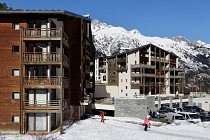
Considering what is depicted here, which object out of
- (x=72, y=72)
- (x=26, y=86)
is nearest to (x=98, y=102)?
(x=72, y=72)

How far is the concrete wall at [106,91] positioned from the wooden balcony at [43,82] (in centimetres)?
5108

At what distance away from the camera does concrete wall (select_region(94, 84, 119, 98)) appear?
88.5 m

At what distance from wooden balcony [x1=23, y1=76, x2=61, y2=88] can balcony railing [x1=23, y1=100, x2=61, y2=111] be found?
2.04 m

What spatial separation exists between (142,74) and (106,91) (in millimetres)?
14080

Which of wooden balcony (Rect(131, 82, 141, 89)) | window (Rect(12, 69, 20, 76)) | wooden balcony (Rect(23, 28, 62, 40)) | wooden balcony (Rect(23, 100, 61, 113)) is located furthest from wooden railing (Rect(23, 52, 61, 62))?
wooden balcony (Rect(131, 82, 141, 89))

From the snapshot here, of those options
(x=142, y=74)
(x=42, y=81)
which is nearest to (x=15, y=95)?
(x=42, y=81)

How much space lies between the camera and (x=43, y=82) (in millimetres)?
37281

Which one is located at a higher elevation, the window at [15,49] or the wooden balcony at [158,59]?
the wooden balcony at [158,59]

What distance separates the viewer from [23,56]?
37.4 metres

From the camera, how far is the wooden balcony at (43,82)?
122 ft

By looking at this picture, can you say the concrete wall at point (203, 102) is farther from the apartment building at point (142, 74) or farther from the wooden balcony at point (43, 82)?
the wooden balcony at point (43, 82)

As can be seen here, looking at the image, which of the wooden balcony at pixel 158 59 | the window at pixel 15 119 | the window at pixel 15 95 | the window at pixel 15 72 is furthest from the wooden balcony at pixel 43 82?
the wooden balcony at pixel 158 59

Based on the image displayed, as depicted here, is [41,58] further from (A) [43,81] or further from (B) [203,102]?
(B) [203,102]

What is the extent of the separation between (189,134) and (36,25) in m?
25.0
